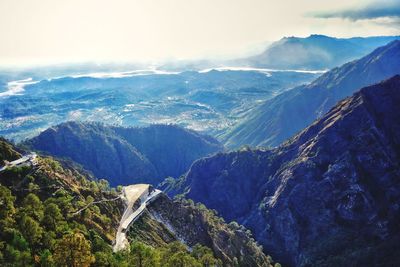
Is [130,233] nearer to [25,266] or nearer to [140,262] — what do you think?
[140,262]

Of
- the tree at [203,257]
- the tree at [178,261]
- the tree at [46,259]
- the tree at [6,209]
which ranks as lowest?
the tree at [203,257]

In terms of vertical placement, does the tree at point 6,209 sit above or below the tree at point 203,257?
above

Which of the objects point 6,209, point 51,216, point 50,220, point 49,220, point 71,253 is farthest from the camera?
point 51,216

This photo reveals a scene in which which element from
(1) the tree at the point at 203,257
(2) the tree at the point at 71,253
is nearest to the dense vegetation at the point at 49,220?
(2) the tree at the point at 71,253

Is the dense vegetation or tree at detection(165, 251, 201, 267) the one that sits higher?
the dense vegetation

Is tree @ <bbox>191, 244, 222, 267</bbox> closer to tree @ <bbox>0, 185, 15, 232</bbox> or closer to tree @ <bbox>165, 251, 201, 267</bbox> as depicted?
tree @ <bbox>165, 251, 201, 267</bbox>

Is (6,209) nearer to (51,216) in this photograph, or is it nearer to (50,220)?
(50,220)

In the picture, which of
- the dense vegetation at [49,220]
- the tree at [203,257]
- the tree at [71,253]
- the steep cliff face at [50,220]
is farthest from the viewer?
the tree at [203,257]

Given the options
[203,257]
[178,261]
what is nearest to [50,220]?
[178,261]

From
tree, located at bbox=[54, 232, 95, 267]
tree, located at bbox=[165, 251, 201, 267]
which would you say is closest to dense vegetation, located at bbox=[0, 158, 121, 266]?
tree, located at bbox=[54, 232, 95, 267]

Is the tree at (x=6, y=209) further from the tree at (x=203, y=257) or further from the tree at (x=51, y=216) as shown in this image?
the tree at (x=203, y=257)
